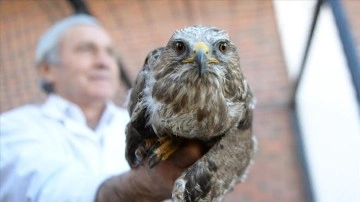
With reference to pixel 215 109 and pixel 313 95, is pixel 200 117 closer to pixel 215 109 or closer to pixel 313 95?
pixel 215 109

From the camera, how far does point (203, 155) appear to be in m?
0.86

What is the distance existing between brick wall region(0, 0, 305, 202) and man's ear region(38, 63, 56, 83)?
0.20 m

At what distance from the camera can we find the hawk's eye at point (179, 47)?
0.78 metres

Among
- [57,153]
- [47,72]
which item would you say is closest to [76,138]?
[57,153]

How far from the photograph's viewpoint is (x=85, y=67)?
1681 mm

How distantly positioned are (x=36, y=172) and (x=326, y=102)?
75 cm

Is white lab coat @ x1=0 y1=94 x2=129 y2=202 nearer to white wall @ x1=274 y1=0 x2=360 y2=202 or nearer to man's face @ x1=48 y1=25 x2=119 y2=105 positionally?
man's face @ x1=48 y1=25 x2=119 y2=105

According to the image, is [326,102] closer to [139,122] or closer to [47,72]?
[139,122]

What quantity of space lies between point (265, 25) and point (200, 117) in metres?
1.01

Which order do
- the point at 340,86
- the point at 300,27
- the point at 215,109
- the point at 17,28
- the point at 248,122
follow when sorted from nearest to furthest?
1. the point at 215,109
2. the point at 248,122
3. the point at 340,86
4. the point at 300,27
5. the point at 17,28

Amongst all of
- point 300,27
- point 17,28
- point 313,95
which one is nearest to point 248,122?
point 300,27

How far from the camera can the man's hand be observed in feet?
2.89

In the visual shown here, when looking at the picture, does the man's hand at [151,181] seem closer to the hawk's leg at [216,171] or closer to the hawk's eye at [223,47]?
the hawk's leg at [216,171]

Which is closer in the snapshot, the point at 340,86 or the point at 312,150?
the point at 340,86
